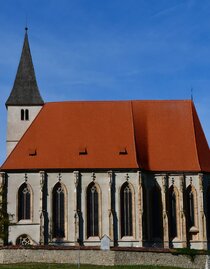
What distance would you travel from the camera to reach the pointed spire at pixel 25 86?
199ft

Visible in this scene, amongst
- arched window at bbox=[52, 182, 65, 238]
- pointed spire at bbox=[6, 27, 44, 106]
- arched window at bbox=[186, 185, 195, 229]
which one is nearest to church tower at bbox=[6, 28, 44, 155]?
pointed spire at bbox=[6, 27, 44, 106]

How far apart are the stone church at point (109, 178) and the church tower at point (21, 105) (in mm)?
893

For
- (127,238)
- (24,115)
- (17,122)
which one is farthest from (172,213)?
(17,122)

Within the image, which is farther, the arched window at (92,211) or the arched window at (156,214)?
→ the arched window at (156,214)

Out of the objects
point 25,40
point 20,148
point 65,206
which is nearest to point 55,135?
point 20,148

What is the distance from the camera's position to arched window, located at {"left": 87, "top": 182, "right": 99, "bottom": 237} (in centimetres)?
5456

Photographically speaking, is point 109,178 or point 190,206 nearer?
point 109,178

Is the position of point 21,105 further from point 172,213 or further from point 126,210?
point 172,213

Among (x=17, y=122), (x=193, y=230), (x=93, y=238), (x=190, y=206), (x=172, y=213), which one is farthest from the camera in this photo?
(x=17, y=122)

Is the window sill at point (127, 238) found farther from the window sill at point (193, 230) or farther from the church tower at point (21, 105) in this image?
the church tower at point (21, 105)

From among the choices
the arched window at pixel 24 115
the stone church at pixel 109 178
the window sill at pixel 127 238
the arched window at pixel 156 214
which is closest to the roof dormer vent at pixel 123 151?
the stone church at pixel 109 178

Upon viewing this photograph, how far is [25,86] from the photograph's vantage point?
61.4m

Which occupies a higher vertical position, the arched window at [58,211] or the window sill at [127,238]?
the arched window at [58,211]

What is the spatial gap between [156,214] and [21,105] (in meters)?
18.0
